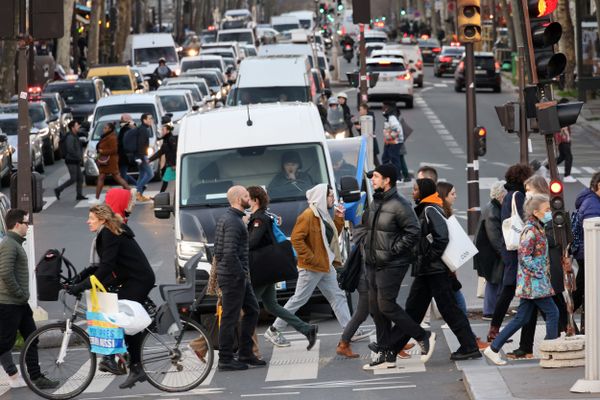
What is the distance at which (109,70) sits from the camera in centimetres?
5238

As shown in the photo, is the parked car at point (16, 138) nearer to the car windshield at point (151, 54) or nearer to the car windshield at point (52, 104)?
the car windshield at point (52, 104)

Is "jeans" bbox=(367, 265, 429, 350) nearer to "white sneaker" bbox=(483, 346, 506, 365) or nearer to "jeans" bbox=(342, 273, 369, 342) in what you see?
"jeans" bbox=(342, 273, 369, 342)

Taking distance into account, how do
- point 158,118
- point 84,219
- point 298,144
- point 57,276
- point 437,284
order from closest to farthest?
point 57,276
point 437,284
point 298,144
point 84,219
point 158,118

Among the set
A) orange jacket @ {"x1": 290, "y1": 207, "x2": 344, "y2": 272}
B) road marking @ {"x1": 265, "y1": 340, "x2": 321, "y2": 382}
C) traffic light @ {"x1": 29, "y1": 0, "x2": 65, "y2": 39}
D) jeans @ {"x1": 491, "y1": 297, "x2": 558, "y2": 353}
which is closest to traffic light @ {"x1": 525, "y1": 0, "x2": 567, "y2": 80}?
jeans @ {"x1": 491, "y1": 297, "x2": 558, "y2": 353}

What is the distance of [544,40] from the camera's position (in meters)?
13.9

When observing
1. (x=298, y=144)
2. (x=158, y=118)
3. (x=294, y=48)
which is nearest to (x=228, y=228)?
(x=298, y=144)

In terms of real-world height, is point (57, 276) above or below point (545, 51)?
below

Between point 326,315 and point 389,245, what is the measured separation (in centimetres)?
433

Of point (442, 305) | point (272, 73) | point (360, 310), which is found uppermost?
point (272, 73)

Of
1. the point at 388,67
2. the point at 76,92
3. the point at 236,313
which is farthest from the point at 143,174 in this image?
the point at 388,67

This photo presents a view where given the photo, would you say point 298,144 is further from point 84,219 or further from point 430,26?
point 430,26

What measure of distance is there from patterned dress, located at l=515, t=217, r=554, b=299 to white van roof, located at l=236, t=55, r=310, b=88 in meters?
23.0

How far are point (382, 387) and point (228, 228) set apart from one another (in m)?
1.97

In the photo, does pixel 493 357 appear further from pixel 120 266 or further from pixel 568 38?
pixel 568 38
